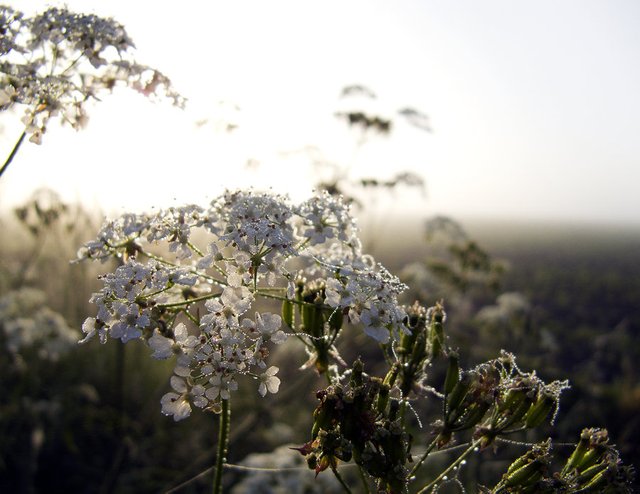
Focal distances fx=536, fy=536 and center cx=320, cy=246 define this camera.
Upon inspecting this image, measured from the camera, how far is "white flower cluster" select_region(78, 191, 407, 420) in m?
1.88

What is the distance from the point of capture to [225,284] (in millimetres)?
2197

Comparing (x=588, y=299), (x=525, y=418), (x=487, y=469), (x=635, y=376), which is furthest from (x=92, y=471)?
(x=588, y=299)

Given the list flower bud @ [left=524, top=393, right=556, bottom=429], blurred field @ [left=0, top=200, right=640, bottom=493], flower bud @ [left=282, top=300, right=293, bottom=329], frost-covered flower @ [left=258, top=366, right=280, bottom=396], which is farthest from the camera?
blurred field @ [left=0, top=200, right=640, bottom=493]

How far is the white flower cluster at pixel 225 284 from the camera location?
74.1 inches

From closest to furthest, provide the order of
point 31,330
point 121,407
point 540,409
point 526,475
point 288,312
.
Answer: point 526,475 < point 540,409 < point 288,312 < point 121,407 < point 31,330

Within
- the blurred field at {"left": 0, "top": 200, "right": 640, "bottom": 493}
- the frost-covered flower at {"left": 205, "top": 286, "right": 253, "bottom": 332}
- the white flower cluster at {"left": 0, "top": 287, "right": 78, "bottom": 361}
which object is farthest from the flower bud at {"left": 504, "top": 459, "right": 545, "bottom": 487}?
the white flower cluster at {"left": 0, "top": 287, "right": 78, "bottom": 361}

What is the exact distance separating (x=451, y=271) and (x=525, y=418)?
15.6 feet

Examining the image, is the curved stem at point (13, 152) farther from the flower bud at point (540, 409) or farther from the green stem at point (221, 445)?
the flower bud at point (540, 409)

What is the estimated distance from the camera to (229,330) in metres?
1.89

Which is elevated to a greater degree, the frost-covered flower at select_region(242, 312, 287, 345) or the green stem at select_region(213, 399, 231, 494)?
the frost-covered flower at select_region(242, 312, 287, 345)

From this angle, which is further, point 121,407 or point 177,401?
point 121,407

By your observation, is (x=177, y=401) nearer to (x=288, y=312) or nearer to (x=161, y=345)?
(x=161, y=345)

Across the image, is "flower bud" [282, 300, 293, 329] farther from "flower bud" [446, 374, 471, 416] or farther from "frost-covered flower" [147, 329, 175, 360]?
"flower bud" [446, 374, 471, 416]

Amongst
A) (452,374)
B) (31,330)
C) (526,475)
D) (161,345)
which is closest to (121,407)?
(31,330)
